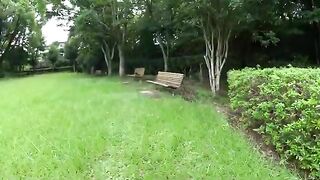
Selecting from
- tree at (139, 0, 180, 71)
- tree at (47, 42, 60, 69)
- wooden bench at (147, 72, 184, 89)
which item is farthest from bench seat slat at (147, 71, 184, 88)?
tree at (47, 42, 60, 69)

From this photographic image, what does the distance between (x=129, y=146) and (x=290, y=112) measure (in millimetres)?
2185

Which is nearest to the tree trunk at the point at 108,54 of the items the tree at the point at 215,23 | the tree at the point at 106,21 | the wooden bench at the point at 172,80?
the tree at the point at 106,21

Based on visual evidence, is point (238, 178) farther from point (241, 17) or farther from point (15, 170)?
point (241, 17)

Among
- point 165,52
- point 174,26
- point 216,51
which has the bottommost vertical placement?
point 216,51

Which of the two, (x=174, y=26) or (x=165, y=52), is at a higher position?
(x=174, y=26)

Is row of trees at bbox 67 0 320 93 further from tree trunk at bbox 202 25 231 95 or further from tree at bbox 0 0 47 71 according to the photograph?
tree at bbox 0 0 47 71

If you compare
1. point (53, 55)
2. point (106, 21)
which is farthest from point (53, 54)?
point (106, 21)

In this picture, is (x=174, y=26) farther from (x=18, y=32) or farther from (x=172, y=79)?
(x=18, y=32)

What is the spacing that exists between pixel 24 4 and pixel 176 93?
23551 millimetres

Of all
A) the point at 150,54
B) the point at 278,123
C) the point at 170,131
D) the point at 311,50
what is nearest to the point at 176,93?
the point at 170,131

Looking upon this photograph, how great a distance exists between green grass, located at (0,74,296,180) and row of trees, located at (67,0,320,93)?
12.5 ft

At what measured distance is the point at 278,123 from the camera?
14.2ft

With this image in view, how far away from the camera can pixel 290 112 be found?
160 inches

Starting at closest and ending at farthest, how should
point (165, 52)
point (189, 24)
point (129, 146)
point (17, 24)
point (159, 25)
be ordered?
point (129, 146), point (189, 24), point (159, 25), point (165, 52), point (17, 24)
